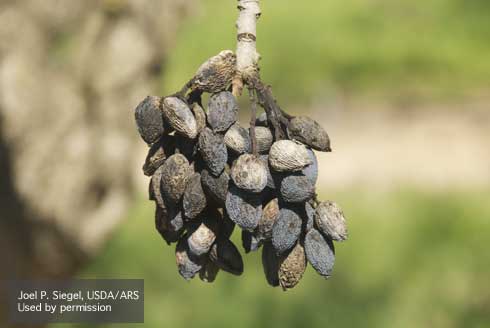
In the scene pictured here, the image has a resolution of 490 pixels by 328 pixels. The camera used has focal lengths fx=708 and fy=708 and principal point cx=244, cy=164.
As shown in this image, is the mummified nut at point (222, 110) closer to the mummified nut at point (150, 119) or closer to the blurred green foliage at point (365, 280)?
the mummified nut at point (150, 119)

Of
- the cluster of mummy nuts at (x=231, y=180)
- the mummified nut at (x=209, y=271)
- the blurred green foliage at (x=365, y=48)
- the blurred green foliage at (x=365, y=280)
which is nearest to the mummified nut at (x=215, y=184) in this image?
the cluster of mummy nuts at (x=231, y=180)

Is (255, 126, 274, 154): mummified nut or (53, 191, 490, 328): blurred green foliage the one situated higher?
(53, 191, 490, 328): blurred green foliage

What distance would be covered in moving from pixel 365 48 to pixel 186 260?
26.1ft

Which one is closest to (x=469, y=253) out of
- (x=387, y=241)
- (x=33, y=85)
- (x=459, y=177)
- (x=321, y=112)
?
(x=387, y=241)

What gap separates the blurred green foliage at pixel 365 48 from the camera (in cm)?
858

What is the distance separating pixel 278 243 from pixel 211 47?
822 centimetres

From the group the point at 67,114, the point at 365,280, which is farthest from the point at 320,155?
the point at 67,114

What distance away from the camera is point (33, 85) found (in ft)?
10.0

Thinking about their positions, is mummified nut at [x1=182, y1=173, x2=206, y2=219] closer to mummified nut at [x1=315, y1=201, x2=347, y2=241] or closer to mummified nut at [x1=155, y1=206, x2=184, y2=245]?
mummified nut at [x1=155, y1=206, x2=184, y2=245]

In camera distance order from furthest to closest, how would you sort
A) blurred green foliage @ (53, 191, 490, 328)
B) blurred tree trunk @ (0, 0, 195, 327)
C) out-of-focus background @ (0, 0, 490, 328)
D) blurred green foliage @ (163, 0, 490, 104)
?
blurred green foliage @ (163, 0, 490, 104), blurred green foliage @ (53, 191, 490, 328), out-of-focus background @ (0, 0, 490, 328), blurred tree trunk @ (0, 0, 195, 327)

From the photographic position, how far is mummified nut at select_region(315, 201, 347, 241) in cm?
124

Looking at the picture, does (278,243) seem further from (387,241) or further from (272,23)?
(272,23)

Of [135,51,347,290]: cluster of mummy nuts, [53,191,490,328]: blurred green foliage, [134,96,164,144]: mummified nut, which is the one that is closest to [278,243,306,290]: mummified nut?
[135,51,347,290]: cluster of mummy nuts

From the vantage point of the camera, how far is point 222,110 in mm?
1180
